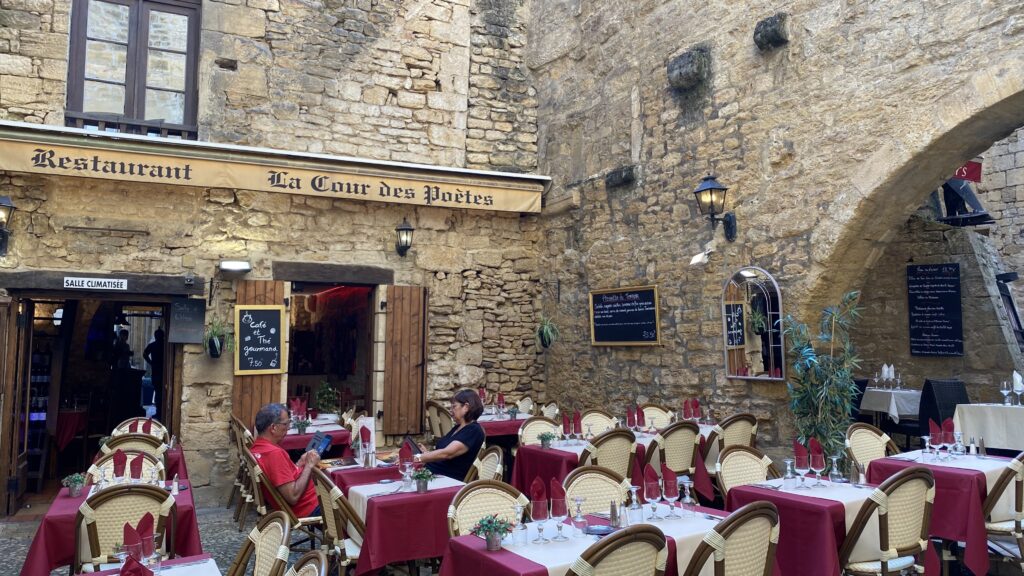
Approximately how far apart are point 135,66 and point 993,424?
8.47m

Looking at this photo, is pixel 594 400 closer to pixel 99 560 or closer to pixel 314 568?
pixel 99 560

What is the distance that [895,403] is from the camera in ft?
24.6

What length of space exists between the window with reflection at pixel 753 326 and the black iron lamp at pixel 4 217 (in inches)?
243

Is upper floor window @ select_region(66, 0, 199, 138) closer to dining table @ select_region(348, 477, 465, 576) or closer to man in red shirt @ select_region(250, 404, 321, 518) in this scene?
man in red shirt @ select_region(250, 404, 321, 518)

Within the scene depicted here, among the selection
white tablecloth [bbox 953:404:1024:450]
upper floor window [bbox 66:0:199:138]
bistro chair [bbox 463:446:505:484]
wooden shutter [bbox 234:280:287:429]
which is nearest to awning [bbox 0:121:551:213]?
upper floor window [bbox 66:0:199:138]

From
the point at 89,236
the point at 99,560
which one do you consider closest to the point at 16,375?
the point at 89,236

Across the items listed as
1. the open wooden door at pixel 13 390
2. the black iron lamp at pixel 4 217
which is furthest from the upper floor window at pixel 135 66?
the open wooden door at pixel 13 390

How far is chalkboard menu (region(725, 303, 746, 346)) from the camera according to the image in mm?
6318

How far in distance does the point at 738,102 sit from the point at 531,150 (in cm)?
314

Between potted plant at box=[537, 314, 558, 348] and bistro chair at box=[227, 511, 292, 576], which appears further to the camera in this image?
potted plant at box=[537, 314, 558, 348]

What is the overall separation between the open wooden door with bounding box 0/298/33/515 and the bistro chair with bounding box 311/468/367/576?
388cm

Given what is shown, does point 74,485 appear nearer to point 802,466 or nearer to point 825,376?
point 802,466

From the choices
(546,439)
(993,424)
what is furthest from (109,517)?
(993,424)

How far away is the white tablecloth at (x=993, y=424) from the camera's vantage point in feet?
19.4
